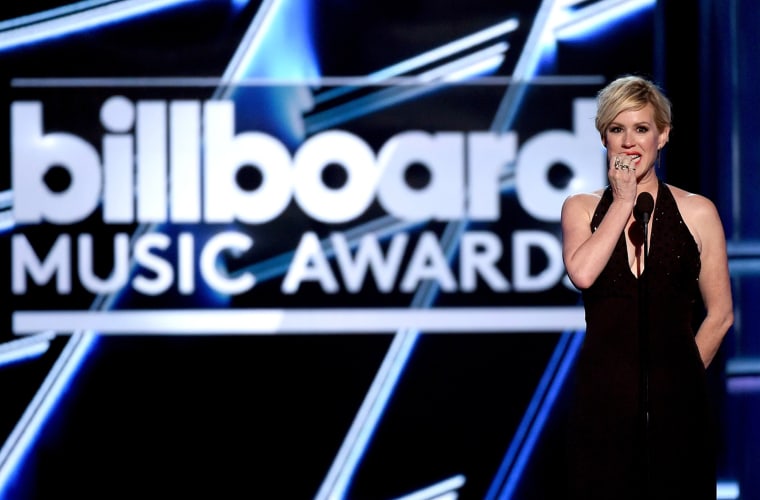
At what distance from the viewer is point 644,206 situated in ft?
6.07

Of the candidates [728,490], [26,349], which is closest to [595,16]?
[728,490]

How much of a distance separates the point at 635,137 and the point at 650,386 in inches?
20.0

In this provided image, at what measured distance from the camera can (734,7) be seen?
3504mm

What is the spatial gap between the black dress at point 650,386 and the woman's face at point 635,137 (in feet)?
0.49

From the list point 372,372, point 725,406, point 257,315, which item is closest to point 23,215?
point 257,315

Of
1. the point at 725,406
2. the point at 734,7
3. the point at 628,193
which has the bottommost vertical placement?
the point at 725,406

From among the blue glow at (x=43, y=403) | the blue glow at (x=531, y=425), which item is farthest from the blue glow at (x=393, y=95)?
the blue glow at (x=43, y=403)

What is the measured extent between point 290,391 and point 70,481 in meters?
0.85

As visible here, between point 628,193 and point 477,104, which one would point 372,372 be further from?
point 628,193

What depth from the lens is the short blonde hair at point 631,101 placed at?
1.90 meters

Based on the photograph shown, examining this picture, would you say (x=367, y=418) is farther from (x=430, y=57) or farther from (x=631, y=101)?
(x=631, y=101)

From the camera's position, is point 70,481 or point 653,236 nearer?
point 653,236

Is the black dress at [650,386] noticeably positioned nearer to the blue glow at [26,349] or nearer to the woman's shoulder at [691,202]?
the woman's shoulder at [691,202]

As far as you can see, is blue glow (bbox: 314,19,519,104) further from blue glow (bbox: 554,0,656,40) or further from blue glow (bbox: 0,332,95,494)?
blue glow (bbox: 0,332,95,494)
